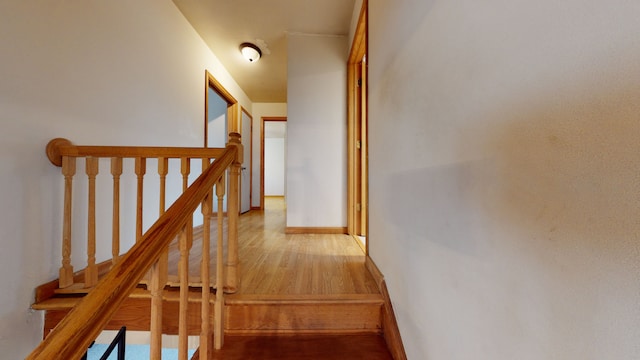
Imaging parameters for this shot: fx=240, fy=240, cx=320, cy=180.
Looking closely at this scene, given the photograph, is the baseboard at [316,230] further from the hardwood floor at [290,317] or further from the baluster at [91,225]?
the baluster at [91,225]

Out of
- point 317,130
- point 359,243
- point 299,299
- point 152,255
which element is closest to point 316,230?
point 359,243

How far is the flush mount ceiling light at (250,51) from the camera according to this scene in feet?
9.53

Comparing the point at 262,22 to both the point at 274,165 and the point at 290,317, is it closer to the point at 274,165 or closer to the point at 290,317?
the point at 290,317

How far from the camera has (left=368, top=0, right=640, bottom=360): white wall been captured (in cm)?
32

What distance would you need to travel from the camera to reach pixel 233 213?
1.22 meters

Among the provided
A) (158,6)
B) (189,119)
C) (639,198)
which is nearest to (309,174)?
(189,119)

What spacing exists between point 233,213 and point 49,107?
44.6 inches

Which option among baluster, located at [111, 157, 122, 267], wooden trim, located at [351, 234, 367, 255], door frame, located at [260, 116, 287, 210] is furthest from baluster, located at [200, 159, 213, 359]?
door frame, located at [260, 116, 287, 210]

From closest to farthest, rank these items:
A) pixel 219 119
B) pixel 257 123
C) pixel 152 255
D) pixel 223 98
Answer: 1. pixel 152 255
2. pixel 223 98
3. pixel 219 119
4. pixel 257 123

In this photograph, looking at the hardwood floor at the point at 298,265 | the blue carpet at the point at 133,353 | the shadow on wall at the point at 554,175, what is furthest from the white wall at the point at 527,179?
the blue carpet at the point at 133,353

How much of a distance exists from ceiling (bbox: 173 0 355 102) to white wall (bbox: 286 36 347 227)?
0.17 meters

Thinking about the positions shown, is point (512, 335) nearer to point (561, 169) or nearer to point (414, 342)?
point (561, 169)

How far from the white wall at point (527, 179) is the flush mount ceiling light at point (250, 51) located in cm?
255

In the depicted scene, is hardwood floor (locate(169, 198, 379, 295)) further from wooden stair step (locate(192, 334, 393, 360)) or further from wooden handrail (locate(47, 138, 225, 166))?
wooden handrail (locate(47, 138, 225, 166))
